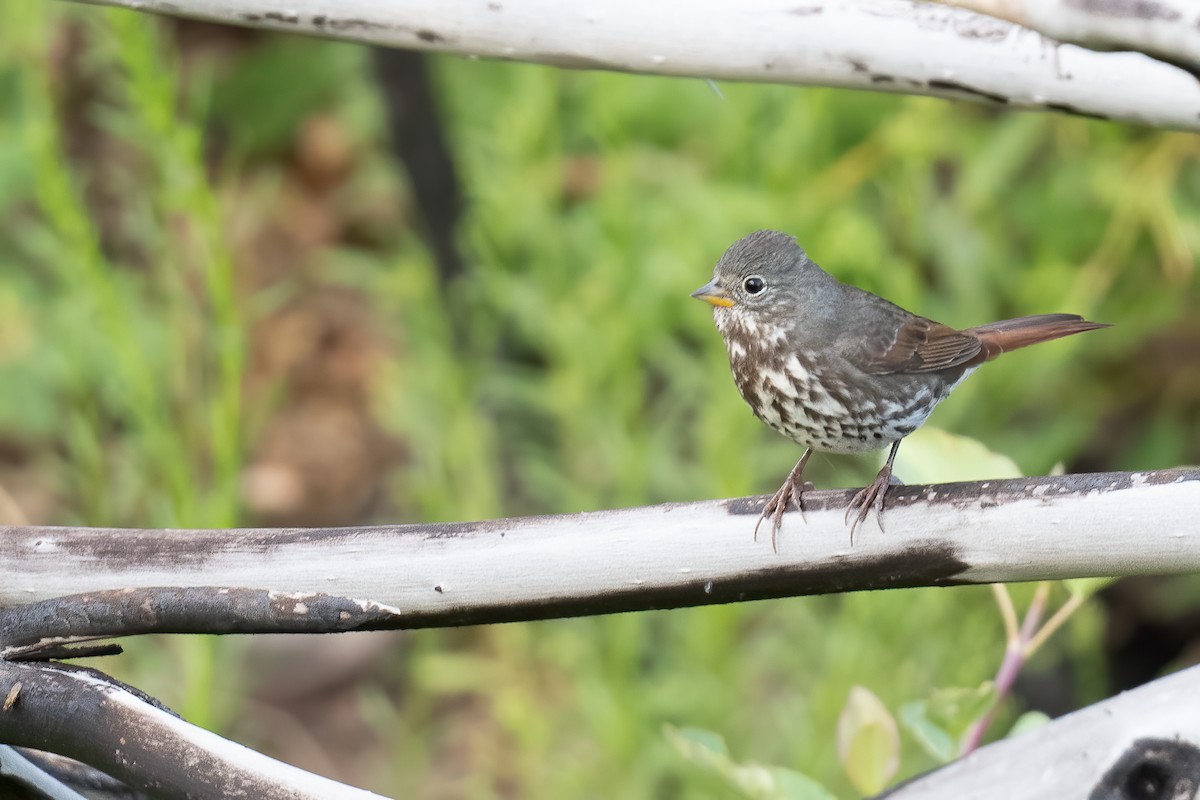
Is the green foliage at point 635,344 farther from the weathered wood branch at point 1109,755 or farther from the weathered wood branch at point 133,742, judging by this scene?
the weathered wood branch at point 1109,755

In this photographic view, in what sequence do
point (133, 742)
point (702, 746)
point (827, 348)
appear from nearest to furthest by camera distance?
1. point (133, 742)
2. point (702, 746)
3. point (827, 348)

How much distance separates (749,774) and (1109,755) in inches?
17.3

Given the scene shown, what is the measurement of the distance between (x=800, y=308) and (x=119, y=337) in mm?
1068

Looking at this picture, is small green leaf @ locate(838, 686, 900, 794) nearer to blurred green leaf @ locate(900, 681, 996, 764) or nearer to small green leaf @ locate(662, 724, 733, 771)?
blurred green leaf @ locate(900, 681, 996, 764)

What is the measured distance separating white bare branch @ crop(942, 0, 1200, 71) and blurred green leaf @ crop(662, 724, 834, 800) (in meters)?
0.81

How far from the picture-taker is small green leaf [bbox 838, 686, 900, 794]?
4.75ft

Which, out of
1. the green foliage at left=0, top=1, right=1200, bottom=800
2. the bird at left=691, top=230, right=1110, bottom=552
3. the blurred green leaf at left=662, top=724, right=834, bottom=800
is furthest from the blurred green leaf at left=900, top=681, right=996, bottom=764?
the green foliage at left=0, top=1, right=1200, bottom=800

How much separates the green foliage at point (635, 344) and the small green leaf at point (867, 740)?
737 mm

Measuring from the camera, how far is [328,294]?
4.62 metres

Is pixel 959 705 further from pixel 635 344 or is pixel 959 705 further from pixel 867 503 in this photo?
pixel 635 344

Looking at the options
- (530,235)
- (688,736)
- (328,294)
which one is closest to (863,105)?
(530,235)

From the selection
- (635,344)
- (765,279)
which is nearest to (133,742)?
(765,279)

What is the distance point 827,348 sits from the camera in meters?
1.92

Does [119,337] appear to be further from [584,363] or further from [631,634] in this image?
[631,634]
